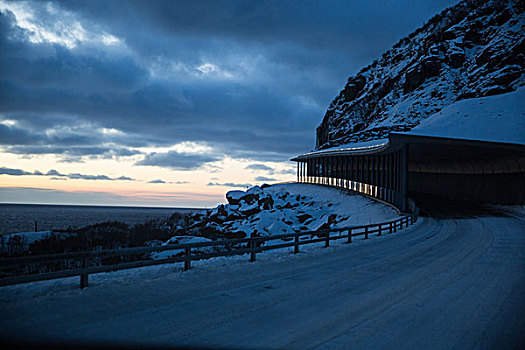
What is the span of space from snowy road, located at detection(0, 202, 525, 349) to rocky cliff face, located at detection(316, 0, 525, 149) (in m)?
73.0

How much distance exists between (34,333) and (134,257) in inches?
655

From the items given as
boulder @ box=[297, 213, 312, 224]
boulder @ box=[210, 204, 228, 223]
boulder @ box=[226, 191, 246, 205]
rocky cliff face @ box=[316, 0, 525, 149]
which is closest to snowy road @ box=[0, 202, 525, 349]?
boulder @ box=[297, 213, 312, 224]

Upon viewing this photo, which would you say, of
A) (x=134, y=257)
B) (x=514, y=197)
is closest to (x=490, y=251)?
(x=134, y=257)

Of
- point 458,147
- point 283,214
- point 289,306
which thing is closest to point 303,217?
point 283,214

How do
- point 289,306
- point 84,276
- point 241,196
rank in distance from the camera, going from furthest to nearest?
point 241,196 < point 84,276 < point 289,306

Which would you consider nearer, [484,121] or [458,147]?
[458,147]

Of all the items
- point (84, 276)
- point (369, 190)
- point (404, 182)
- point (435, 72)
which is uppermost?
point (435, 72)

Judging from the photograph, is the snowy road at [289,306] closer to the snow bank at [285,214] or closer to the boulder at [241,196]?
the snow bank at [285,214]

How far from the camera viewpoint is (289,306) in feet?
24.4

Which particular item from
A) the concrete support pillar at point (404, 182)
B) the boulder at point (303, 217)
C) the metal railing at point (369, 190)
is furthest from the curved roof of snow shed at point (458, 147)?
the boulder at point (303, 217)

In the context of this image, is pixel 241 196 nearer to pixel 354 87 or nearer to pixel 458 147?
pixel 458 147

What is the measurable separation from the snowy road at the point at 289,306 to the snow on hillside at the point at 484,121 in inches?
1581

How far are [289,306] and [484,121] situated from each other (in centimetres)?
6081

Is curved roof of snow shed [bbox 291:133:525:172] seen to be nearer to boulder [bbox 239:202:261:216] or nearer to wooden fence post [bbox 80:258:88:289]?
boulder [bbox 239:202:261:216]
